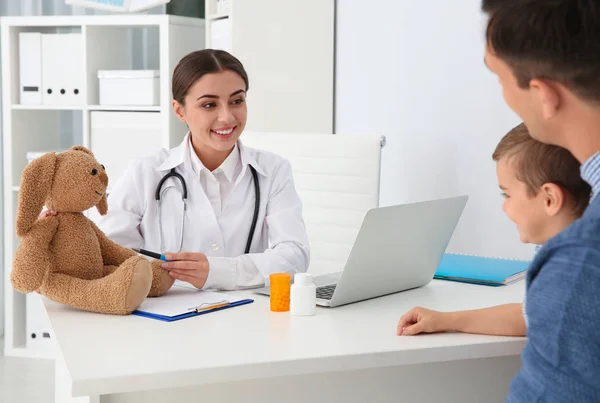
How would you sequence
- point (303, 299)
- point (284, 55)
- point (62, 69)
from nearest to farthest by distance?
point (303, 299) < point (284, 55) < point (62, 69)

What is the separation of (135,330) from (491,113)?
63.7 inches

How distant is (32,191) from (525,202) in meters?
0.86

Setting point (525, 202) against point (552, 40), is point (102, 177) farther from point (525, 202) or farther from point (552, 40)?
point (552, 40)

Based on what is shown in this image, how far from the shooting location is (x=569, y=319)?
87 cm

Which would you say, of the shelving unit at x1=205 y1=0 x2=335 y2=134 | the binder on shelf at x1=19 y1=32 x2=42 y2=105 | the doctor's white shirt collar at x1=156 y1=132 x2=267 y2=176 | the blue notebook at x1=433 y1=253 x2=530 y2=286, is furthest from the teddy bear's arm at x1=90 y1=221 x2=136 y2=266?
the binder on shelf at x1=19 y1=32 x2=42 y2=105

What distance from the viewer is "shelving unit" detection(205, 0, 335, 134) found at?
314 centimetres

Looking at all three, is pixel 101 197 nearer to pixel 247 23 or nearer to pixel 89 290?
pixel 89 290

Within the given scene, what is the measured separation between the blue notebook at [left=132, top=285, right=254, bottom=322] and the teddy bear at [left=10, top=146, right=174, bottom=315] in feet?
0.13

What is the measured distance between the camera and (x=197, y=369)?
119 cm

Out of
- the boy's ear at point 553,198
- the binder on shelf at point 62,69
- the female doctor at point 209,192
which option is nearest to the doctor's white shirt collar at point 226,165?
the female doctor at point 209,192

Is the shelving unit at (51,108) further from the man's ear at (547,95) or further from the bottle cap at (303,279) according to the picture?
the man's ear at (547,95)

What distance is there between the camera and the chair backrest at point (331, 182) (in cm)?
255

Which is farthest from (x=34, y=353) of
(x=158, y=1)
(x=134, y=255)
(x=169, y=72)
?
(x=134, y=255)

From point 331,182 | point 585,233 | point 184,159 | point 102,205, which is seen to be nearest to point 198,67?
point 184,159
